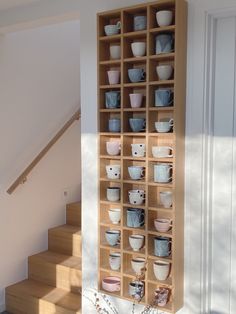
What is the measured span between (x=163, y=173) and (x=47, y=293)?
172 cm

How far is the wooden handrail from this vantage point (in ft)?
11.2

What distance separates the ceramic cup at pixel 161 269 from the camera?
2.22m

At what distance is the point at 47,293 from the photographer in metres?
3.33

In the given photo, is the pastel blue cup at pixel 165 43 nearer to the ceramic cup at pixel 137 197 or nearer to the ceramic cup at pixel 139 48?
the ceramic cup at pixel 139 48

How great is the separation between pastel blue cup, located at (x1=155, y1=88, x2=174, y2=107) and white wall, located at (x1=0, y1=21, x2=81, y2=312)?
163 centimetres

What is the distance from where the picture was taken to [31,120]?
3.60 m

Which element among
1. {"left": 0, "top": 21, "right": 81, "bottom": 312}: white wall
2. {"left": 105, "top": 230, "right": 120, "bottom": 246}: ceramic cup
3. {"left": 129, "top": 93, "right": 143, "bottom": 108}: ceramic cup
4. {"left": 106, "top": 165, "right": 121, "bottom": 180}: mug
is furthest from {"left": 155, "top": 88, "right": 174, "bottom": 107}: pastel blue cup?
{"left": 0, "top": 21, "right": 81, "bottom": 312}: white wall

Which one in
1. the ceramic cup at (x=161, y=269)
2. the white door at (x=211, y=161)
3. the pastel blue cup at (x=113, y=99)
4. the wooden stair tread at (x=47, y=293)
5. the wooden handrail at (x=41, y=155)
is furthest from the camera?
the wooden handrail at (x=41, y=155)

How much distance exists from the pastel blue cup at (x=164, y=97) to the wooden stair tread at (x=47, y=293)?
1.70 metres

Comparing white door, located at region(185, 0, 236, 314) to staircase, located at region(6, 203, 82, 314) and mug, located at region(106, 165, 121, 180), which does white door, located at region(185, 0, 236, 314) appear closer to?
mug, located at region(106, 165, 121, 180)

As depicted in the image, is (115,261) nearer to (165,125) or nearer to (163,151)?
(163,151)

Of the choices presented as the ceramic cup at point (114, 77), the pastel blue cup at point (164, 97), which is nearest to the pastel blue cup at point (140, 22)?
the ceramic cup at point (114, 77)

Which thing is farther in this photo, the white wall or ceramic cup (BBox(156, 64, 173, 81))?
the white wall

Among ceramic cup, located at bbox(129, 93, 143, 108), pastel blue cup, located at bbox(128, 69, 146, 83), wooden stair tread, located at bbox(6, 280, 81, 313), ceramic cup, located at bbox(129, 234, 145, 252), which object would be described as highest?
pastel blue cup, located at bbox(128, 69, 146, 83)
